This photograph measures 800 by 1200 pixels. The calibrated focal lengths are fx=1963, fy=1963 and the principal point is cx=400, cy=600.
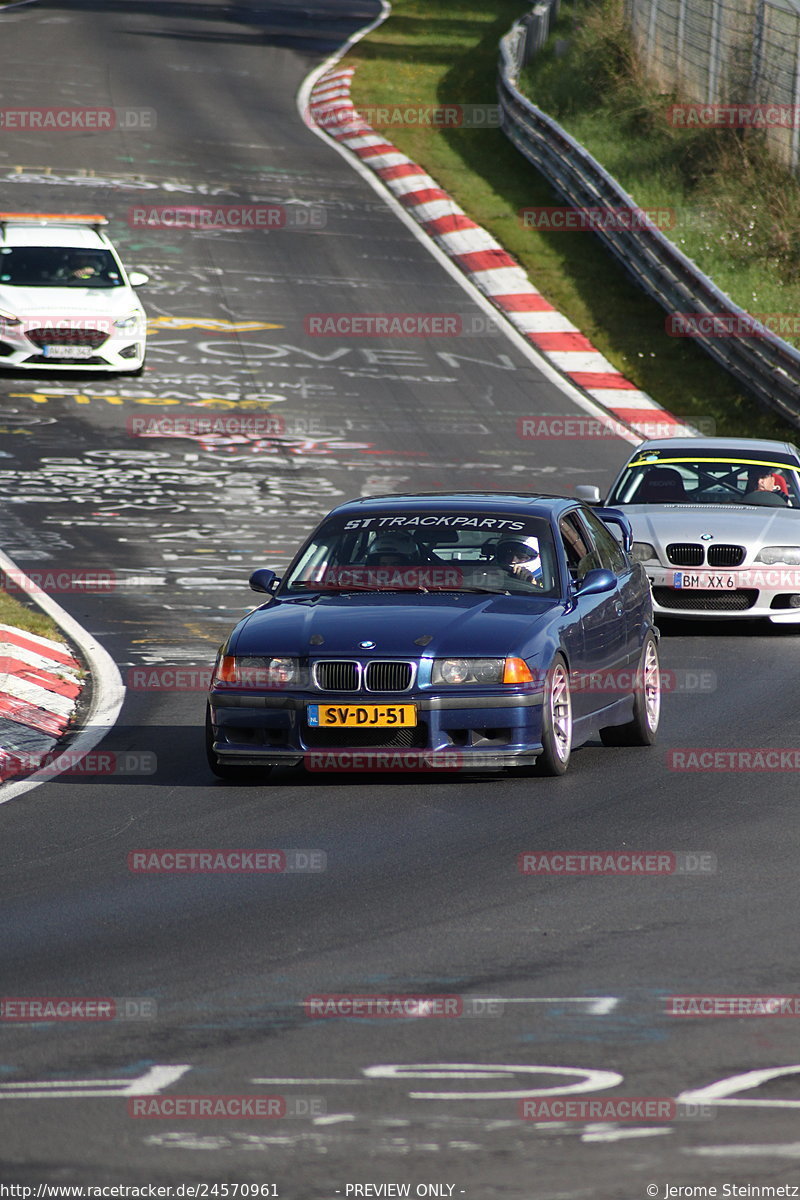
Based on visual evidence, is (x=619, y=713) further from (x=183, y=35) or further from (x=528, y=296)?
(x=183, y=35)

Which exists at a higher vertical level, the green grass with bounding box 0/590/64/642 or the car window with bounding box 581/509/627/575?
the car window with bounding box 581/509/627/575

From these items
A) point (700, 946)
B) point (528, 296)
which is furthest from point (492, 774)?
point (528, 296)

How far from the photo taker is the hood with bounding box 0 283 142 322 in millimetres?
24469

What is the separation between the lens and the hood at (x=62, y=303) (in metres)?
24.5

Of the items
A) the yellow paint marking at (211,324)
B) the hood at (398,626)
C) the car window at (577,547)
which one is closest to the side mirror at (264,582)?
the hood at (398,626)

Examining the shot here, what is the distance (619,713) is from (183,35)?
1744 inches

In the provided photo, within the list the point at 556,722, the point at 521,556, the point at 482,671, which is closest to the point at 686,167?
the point at 521,556

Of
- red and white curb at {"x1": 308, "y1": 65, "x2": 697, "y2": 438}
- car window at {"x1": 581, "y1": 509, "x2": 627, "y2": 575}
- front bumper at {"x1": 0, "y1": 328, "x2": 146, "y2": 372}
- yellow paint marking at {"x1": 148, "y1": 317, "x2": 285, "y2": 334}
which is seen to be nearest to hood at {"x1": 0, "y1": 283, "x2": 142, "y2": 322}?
front bumper at {"x1": 0, "y1": 328, "x2": 146, "y2": 372}

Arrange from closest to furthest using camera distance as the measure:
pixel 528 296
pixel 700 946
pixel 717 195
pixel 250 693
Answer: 1. pixel 700 946
2. pixel 250 693
3. pixel 528 296
4. pixel 717 195

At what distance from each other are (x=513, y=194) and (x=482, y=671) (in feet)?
84.0

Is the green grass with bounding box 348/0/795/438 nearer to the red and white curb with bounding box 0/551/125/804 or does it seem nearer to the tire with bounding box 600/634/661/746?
the red and white curb with bounding box 0/551/125/804

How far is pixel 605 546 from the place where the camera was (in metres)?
11.4

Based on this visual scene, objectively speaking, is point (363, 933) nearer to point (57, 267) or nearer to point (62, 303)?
point (62, 303)

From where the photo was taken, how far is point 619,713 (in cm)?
1080
